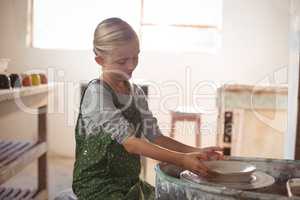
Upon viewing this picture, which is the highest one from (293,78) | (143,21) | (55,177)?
(143,21)

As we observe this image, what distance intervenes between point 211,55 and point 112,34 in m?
3.58

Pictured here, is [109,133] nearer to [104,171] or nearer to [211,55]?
[104,171]

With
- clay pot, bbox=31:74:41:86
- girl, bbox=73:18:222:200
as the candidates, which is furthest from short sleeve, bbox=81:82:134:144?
clay pot, bbox=31:74:41:86

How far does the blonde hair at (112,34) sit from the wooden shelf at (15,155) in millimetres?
1324

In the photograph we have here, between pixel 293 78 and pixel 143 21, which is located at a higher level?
pixel 143 21

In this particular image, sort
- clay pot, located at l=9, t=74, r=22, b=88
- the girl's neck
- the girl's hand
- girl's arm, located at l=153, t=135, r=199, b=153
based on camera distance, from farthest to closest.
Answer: clay pot, located at l=9, t=74, r=22, b=88
girl's arm, located at l=153, t=135, r=199, b=153
the girl's neck
the girl's hand

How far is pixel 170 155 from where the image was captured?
116cm

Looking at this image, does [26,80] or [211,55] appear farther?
[211,55]

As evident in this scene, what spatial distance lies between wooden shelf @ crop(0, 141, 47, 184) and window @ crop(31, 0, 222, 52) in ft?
6.10

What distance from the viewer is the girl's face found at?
4.29 feet

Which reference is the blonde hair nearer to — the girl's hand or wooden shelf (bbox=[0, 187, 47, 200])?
the girl's hand

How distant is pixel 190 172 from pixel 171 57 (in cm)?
360

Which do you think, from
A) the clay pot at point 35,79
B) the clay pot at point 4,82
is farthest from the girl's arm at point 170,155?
the clay pot at point 35,79

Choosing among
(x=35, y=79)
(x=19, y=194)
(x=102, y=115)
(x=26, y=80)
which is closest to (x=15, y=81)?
(x=26, y=80)
